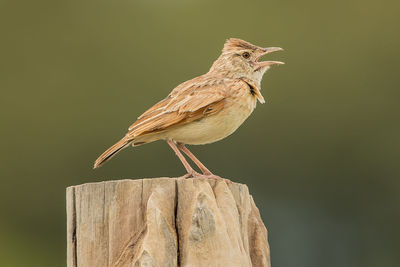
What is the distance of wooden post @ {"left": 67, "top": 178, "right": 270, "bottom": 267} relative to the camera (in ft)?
22.3

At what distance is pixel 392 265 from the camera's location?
21.5 metres

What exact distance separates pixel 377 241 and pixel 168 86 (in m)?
5.93

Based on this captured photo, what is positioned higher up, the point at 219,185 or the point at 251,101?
the point at 251,101

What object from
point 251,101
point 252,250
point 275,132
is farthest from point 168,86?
point 252,250

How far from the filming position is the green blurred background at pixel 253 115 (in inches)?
759

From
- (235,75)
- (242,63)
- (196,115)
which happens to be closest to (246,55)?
(242,63)

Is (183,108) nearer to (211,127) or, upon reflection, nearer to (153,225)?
(211,127)

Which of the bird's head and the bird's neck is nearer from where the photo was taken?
the bird's neck

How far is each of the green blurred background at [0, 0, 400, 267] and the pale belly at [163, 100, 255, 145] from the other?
9.45 meters

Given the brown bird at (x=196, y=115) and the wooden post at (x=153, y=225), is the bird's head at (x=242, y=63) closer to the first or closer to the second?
the brown bird at (x=196, y=115)

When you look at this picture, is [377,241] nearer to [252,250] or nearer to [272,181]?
[272,181]

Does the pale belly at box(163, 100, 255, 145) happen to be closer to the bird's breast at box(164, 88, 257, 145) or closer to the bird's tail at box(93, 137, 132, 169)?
the bird's breast at box(164, 88, 257, 145)

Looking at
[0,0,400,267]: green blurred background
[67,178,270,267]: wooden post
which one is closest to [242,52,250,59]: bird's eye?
[67,178,270,267]: wooden post

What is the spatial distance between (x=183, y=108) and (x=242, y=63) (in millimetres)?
1492
